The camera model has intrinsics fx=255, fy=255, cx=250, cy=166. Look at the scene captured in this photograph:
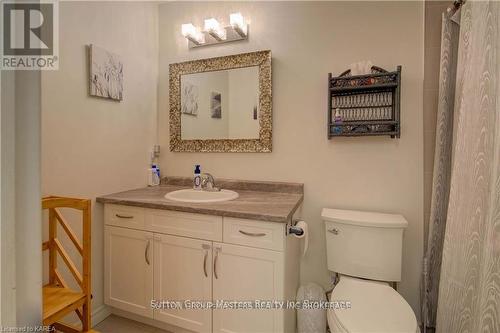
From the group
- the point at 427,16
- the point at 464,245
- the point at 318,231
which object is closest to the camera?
the point at 464,245

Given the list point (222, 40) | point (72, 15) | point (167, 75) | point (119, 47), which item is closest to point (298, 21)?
point (222, 40)

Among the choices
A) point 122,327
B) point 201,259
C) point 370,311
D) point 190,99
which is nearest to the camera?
point 370,311

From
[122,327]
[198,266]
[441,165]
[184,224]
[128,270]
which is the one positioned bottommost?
[122,327]

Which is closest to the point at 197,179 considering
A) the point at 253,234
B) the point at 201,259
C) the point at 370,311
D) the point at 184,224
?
the point at 184,224

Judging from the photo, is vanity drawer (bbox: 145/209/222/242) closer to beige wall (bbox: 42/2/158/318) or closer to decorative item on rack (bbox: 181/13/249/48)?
beige wall (bbox: 42/2/158/318)

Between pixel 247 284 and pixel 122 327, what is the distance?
969 mm

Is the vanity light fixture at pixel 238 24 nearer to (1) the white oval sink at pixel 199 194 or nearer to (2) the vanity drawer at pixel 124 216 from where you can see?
(1) the white oval sink at pixel 199 194

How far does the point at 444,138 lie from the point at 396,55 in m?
0.59

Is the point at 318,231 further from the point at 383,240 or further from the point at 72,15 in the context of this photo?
the point at 72,15

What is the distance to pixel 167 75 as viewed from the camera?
214 cm

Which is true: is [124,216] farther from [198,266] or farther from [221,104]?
[221,104]

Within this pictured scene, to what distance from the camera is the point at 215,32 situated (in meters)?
1.90

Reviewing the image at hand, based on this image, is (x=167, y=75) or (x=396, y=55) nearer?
(x=396, y=55)

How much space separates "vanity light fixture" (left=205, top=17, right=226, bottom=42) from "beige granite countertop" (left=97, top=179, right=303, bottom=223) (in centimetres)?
111
